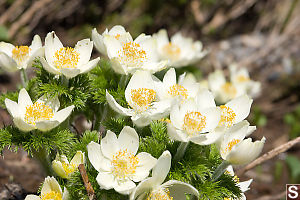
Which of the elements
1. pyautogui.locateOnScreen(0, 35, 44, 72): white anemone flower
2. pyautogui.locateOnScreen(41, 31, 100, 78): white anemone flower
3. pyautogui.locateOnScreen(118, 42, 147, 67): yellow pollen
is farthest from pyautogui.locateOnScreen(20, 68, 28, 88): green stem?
pyautogui.locateOnScreen(118, 42, 147, 67): yellow pollen

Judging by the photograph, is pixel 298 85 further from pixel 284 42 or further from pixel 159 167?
pixel 159 167

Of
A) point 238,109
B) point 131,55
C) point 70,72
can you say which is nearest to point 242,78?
point 238,109

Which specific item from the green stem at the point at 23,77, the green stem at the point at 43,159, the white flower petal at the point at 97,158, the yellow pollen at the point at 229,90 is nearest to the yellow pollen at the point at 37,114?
the green stem at the point at 43,159

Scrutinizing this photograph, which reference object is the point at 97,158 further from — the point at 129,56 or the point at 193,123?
the point at 129,56

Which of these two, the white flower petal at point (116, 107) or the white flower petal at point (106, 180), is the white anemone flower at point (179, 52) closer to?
the white flower petal at point (116, 107)

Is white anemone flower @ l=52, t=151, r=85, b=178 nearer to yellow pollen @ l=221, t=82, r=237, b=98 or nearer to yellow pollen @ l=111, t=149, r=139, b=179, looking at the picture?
yellow pollen @ l=111, t=149, r=139, b=179
